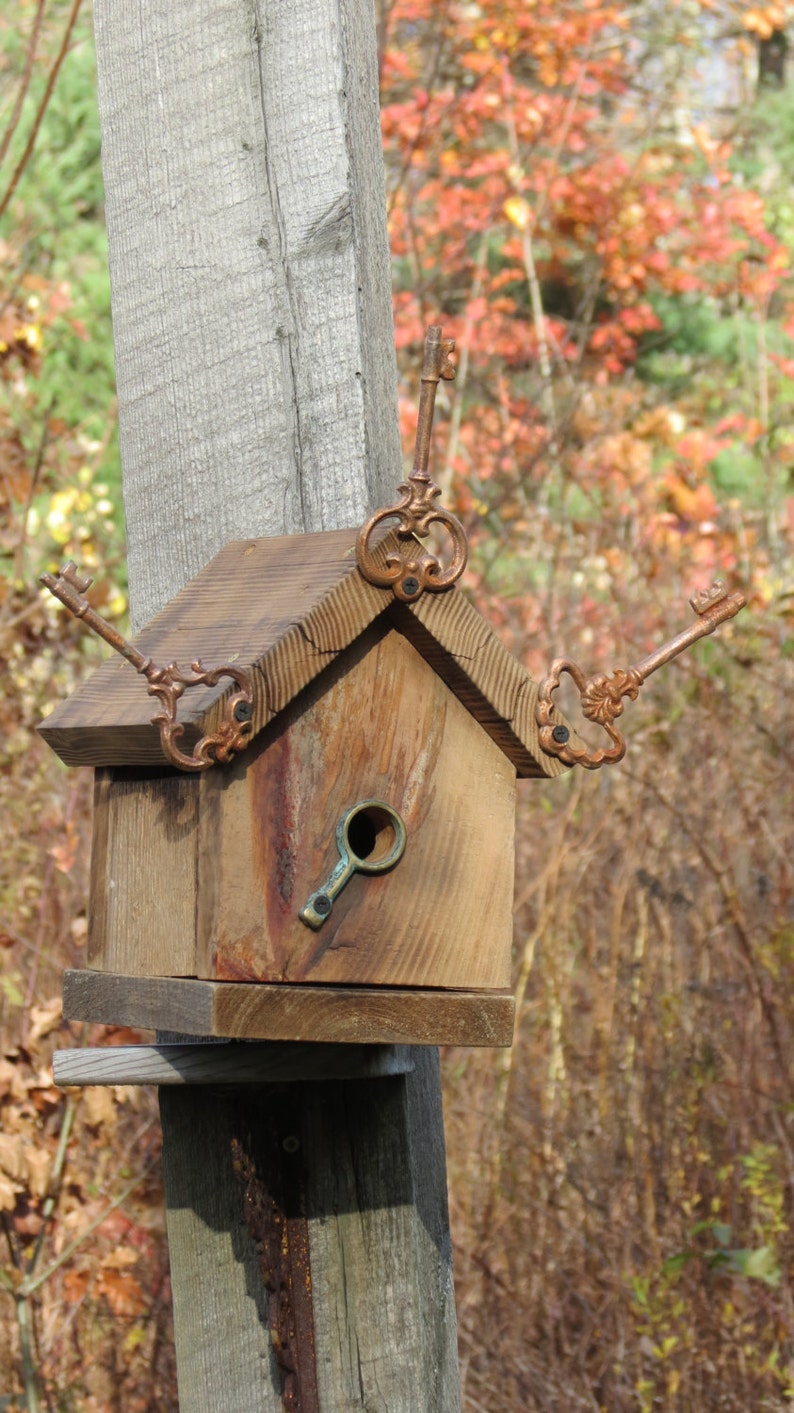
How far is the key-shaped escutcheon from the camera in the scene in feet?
5.55

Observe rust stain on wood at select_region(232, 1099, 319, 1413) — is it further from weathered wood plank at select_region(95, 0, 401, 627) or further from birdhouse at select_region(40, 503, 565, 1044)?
weathered wood plank at select_region(95, 0, 401, 627)

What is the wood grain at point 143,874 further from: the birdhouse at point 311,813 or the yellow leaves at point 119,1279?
the yellow leaves at point 119,1279

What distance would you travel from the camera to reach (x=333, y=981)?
171 centimetres

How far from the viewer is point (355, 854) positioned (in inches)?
70.4

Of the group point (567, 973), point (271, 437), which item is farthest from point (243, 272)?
point (567, 973)

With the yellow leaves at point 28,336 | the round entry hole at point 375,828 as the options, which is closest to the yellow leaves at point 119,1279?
the round entry hole at point 375,828

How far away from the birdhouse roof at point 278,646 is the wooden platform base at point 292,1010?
246 millimetres

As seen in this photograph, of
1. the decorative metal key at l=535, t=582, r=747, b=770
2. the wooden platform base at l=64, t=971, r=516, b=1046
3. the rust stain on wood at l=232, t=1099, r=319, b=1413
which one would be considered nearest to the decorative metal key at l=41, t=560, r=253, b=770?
the wooden platform base at l=64, t=971, r=516, b=1046

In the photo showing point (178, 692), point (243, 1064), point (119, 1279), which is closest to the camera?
point (178, 692)

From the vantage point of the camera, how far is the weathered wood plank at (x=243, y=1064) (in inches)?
70.3

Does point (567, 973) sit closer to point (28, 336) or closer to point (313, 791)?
point (28, 336)

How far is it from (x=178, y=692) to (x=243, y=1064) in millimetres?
459

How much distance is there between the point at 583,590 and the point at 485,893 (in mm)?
3562

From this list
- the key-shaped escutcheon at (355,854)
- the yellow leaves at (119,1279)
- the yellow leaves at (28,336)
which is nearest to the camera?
the key-shaped escutcheon at (355,854)
